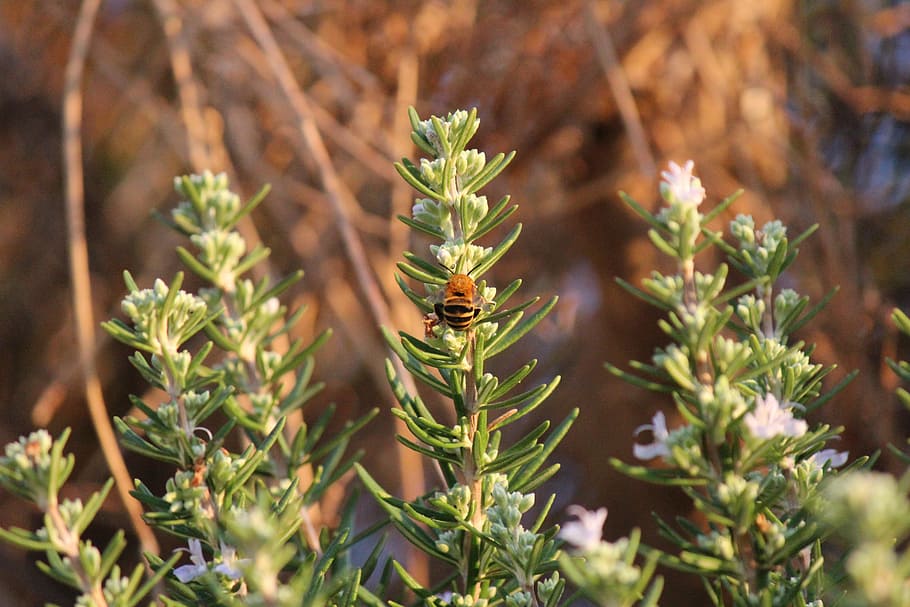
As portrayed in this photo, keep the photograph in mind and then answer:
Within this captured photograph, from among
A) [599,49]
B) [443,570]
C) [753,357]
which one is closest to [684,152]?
[599,49]

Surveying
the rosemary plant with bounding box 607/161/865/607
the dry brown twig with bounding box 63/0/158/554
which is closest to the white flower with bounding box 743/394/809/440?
the rosemary plant with bounding box 607/161/865/607

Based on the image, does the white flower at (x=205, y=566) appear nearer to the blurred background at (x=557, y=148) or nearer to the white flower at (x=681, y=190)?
the white flower at (x=681, y=190)

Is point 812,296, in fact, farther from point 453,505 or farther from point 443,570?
point 453,505

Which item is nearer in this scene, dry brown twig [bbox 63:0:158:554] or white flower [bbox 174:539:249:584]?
white flower [bbox 174:539:249:584]

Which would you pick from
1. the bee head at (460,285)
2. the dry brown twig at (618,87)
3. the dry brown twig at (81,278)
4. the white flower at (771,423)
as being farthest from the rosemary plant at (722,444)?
the dry brown twig at (618,87)

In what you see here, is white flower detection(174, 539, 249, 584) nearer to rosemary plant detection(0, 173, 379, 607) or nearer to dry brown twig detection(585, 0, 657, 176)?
rosemary plant detection(0, 173, 379, 607)

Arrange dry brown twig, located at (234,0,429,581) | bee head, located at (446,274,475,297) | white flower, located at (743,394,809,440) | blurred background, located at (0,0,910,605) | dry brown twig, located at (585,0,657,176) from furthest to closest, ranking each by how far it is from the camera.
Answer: blurred background, located at (0,0,910,605), dry brown twig, located at (585,0,657,176), dry brown twig, located at (234,0,429,581), bee head, located at (446,274,475,297), white flower, located at (743,394,809,440)
